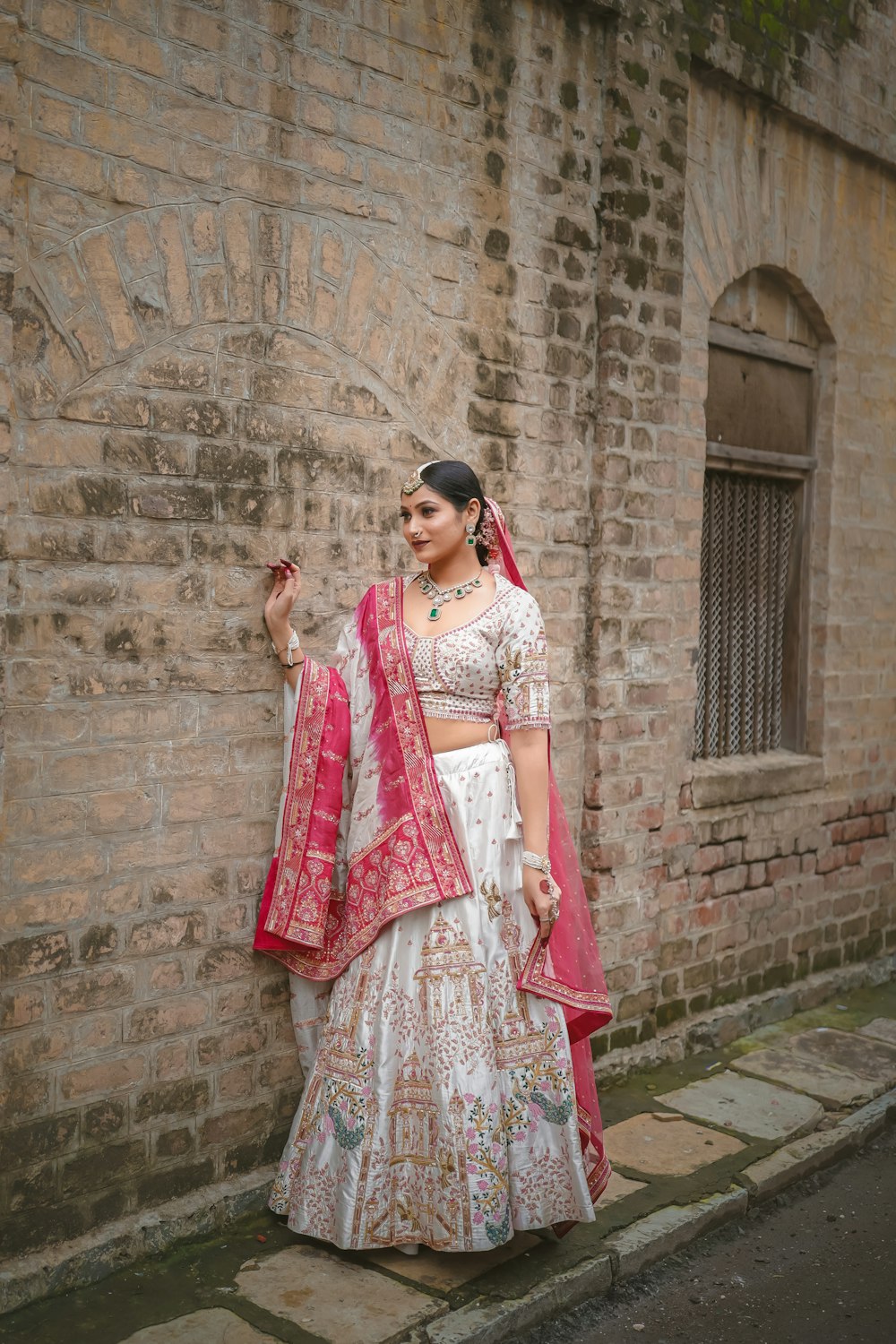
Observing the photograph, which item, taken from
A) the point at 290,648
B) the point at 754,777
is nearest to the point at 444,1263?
the point at 290,648

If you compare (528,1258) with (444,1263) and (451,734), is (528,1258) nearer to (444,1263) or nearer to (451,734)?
(444,1263)

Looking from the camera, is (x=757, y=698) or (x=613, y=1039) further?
(x=757, y=698)

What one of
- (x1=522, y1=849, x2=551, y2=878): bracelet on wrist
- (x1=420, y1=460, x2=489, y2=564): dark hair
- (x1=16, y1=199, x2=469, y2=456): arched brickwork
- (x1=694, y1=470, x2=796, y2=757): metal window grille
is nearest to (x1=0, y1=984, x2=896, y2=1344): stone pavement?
(x1=522, y1=849, x2=551, y2=878): bracelet on wrist

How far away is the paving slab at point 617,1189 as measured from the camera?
4207 mm

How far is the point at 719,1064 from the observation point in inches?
221

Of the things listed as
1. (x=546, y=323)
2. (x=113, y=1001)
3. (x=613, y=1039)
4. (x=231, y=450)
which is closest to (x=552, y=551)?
(x=546, y=323)

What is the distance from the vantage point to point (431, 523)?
12.2ft

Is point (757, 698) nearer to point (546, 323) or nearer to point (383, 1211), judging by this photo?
point (546, 323)

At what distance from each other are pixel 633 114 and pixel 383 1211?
4.12 metres

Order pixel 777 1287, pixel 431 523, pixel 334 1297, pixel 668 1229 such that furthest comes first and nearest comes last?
pixel 668 1229
pixel 777 1287
pixel 431 523
pixel 334 1297

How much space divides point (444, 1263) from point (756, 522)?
399 cm

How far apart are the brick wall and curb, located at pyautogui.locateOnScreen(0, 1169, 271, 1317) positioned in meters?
0.05

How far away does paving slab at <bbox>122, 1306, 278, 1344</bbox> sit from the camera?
127 inches

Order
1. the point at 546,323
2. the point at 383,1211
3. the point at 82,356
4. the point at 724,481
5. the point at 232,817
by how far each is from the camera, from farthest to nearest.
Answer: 1. the point at 724,481
2. the point at 546,323
3. the point at 232,817
4. the point at 383,1211
5. the point at 82,356
